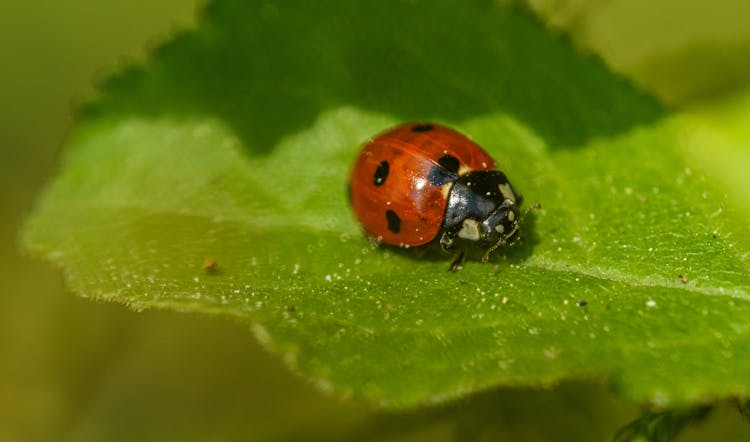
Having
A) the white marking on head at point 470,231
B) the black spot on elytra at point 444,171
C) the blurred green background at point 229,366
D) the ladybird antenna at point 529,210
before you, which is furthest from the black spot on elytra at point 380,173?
the blurred green background at point 229,366

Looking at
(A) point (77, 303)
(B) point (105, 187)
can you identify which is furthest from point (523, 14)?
(A) point (77, 303)

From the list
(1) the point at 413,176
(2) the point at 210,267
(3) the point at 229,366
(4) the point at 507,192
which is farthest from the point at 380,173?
(3) the point at 229,366

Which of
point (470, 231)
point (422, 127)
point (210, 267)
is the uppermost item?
point (422, 127)

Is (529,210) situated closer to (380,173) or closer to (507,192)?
(507,192)

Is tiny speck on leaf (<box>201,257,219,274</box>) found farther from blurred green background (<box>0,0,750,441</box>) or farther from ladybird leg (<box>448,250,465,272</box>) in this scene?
ladybird leg (<box>448,250,465,272</box>)

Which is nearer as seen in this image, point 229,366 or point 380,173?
point 380,173

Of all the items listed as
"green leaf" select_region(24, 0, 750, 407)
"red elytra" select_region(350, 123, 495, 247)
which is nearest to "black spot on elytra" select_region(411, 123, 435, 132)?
"red elytra" select_region(350, 123, 495, 247)

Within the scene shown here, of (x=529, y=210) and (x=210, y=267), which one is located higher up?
(x=529, y=210)
